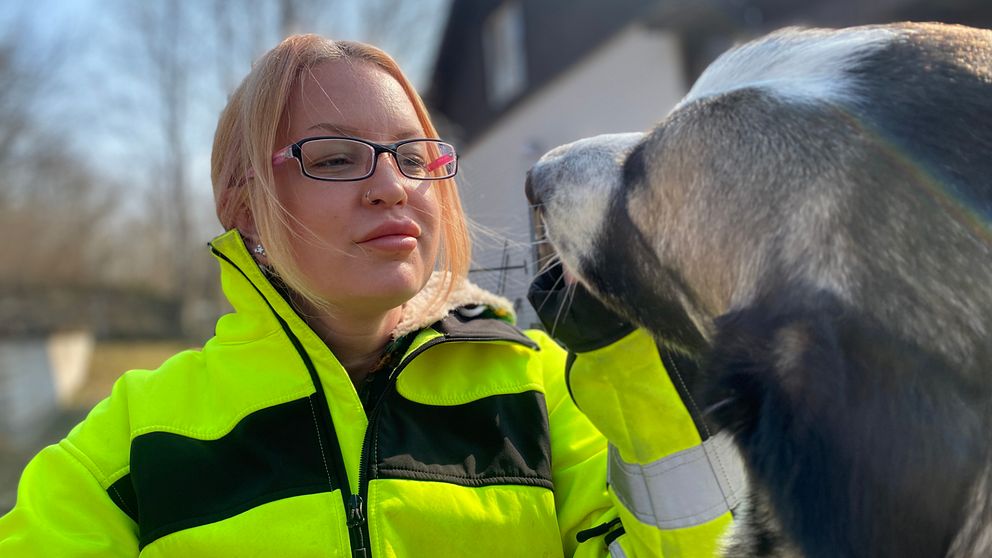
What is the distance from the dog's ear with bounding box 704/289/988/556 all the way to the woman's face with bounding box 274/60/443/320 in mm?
912

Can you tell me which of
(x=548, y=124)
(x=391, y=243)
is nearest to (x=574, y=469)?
(x=391, y=243)

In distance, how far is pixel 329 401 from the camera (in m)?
1.80

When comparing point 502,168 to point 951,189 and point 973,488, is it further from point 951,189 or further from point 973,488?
point 973,488

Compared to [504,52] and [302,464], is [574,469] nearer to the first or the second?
[302,464]

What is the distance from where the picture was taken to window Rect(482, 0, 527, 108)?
14.1 metres

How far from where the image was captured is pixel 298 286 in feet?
6.00

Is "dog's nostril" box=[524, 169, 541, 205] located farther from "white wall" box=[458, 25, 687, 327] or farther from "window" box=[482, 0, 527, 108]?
"window" box=[482, 0, 527, 108]

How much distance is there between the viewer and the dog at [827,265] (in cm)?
123

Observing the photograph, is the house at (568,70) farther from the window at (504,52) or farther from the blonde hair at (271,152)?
the blonde hair at (271,152)

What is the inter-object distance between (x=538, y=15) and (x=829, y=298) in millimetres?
12335

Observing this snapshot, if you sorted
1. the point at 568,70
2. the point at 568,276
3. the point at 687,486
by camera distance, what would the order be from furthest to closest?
1. the point at 568,70
2. the point at 568,276
3. the point at 687,486

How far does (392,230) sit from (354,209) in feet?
0.34

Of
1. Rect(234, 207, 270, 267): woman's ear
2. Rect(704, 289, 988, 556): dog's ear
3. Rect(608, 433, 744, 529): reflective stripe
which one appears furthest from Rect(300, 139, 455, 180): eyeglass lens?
Rect(704, 289, 988, 556): dog's ear

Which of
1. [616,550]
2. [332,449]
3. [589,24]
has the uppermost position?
[589,24]
